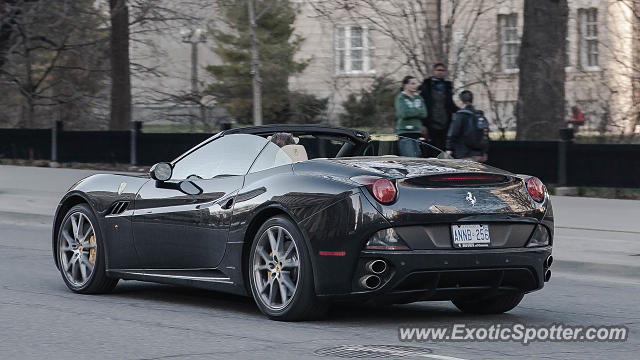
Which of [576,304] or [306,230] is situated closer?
[306,230]

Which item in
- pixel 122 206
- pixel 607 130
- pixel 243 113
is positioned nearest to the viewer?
pixel 122 206

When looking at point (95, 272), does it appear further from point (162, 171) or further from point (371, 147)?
point (371, 147)

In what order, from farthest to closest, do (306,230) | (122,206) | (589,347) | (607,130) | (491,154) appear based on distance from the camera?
(607,130) → (491,154) → (122,206) → (306,230) → (589,347)

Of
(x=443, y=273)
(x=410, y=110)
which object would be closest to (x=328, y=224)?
(x=443, y=273)

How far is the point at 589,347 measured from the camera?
715 centimetres

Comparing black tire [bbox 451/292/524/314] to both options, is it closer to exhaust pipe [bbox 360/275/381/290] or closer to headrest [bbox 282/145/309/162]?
exhaust pipe [bbox 360/275/381/290]

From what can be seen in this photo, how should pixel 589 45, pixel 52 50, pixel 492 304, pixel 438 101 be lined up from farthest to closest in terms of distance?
pixel 589 45
pixel 52 50
pixel 438 101
pixel 492 304

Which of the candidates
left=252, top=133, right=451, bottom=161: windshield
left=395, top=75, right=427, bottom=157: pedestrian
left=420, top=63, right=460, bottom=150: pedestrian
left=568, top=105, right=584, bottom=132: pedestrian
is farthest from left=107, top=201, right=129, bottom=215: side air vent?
left=568, top=105, right=584, bottom=132: pedestrian


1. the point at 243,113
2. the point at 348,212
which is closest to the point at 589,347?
the point at 348,212

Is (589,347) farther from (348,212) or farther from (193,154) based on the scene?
(193,154)

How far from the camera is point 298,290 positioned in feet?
25.3

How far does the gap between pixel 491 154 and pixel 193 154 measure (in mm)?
12200

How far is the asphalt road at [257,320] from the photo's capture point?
691 centimetres

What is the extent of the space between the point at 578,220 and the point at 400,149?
23.0 ft
